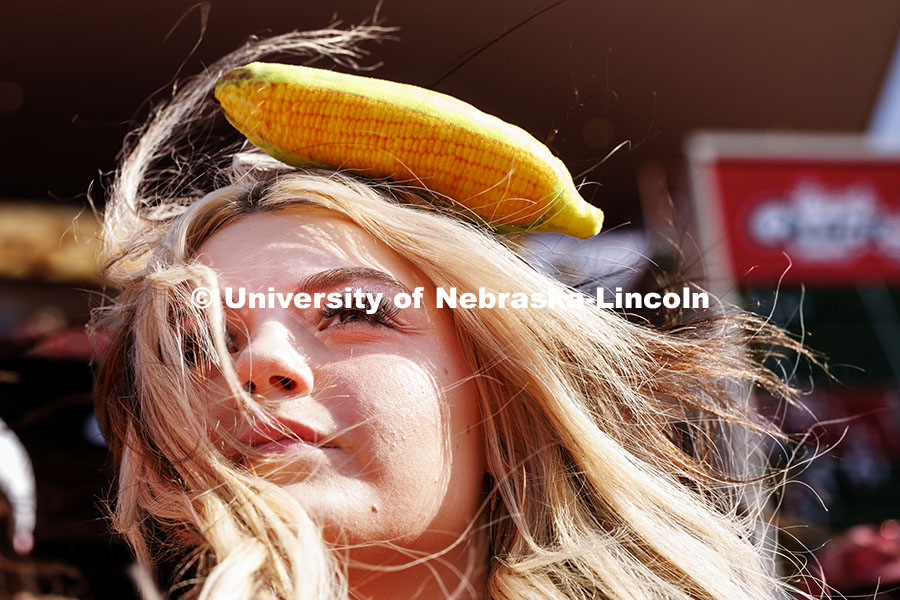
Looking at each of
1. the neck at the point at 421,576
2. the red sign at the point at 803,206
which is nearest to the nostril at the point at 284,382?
the neck at the point at 421,576

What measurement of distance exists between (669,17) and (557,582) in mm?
2589

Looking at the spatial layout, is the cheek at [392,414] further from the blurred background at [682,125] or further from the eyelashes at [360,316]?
the blurred background at [682,125]

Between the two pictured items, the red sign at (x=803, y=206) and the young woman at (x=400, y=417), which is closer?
the young woman at (x=400, y=417)

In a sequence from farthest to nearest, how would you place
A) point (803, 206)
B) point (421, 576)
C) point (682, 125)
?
point (682, 125)
point (803, 206)
point (421, 576)


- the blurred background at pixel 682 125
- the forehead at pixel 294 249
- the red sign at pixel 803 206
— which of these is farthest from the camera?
the red sign at pixel 803 206

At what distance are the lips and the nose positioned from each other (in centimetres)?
4

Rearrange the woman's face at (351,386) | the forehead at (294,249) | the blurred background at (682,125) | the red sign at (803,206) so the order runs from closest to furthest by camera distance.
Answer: the woman's face at (351,386)
the forehead at (294,249)
the blurred background at (682,125)
the red sign at (803,206)

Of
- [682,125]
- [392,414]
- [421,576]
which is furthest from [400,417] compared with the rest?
[682,125]

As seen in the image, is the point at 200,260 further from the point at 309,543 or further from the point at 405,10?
the point at 405,10

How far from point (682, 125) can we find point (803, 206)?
3.46ft

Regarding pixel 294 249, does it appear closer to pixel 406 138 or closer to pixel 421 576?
pixel 406 138

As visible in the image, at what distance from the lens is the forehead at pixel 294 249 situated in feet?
3.63

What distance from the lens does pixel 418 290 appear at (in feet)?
3.81

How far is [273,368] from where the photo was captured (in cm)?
100
